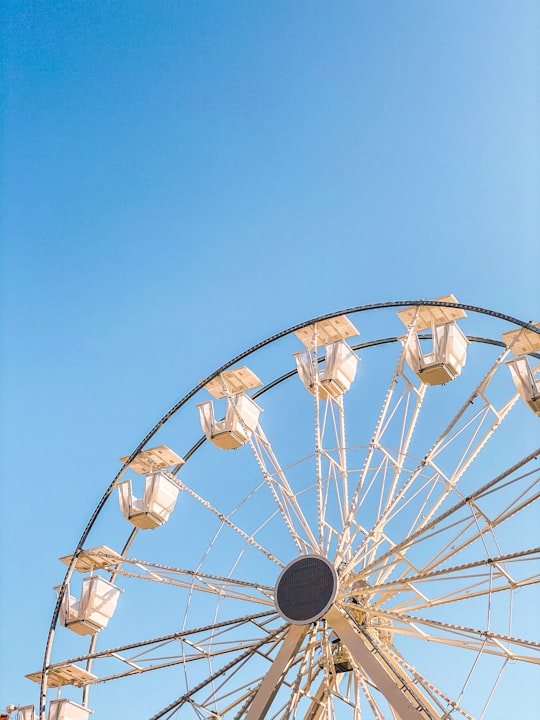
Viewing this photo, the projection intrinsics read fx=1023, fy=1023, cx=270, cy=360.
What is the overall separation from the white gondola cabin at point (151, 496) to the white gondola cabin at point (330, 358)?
2.89 meters

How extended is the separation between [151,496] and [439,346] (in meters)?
5.51

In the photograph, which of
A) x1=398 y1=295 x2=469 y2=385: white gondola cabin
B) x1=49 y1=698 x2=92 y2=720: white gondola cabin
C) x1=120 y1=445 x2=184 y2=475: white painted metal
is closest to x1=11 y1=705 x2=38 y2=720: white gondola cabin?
x1=49 y1=698 x2=92 y2=720: white gondola cabin

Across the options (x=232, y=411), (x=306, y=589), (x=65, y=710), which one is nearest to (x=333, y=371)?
(x=232, y=411)

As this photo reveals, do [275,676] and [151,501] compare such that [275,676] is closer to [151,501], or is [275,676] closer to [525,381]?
[151,501]

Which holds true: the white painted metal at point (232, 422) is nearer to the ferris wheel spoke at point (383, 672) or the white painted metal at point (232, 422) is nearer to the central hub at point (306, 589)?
the central hub at point (306, 589)

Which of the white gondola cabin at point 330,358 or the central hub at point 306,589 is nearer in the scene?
the central hub at point 306,589

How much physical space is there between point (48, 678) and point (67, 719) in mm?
732

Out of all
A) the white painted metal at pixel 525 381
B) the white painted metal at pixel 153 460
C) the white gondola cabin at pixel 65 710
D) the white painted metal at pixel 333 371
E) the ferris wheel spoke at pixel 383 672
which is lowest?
Answer: the ferris wheel spoke at pixel 383 672

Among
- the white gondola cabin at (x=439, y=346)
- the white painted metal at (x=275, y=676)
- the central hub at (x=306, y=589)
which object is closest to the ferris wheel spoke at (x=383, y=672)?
the central hub at (x=306, y=589)

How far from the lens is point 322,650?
15.2m

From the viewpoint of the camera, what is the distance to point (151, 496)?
17.6 metres

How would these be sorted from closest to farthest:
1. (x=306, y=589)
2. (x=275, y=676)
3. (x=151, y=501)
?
(x=275, y=676)
(x=306, y=589)
(x=151, y=501)

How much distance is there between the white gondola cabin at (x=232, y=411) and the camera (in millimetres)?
17891

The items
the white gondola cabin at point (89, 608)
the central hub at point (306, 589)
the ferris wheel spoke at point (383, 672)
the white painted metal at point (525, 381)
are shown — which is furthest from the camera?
the white gondola cabin at point (89, 608)
